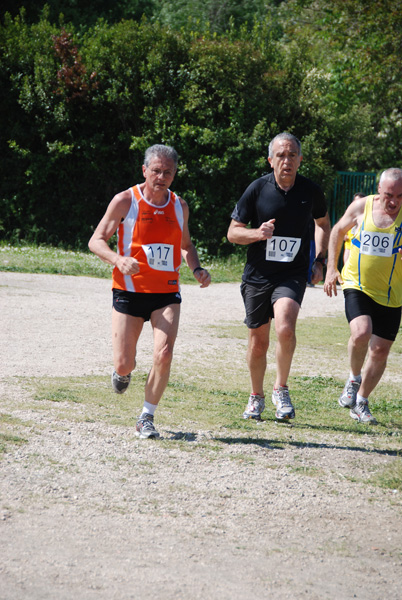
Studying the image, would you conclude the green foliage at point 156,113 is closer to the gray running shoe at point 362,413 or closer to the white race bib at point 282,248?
the gray running shoe at point 362,413

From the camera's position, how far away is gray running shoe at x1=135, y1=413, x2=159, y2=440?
5.49 m

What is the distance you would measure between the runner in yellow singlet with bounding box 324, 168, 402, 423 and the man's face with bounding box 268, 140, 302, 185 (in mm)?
766

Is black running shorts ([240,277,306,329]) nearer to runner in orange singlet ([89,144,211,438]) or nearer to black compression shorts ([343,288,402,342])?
black compression shorts ([343,288,402,342])

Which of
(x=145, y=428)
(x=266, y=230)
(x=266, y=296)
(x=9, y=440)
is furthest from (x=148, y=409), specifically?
(x=266, y=230)

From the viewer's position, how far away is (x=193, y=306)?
533 inches

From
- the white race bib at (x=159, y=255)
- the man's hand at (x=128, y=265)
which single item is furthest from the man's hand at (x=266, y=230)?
the man's hand at (x=128, y=265)

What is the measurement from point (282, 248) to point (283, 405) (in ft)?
3.85

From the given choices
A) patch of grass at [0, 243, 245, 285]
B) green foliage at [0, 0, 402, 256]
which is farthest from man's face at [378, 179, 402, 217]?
green foliage at [0, 0, 402, 256]

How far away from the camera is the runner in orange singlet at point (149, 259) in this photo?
18.4 ft

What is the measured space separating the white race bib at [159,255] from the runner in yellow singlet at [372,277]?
1545 millimetres

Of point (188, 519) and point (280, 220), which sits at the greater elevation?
point (280, 220)

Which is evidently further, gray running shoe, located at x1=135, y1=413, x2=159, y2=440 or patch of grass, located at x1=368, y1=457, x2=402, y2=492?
gray running shoe, located at x1=135, y1=413, x2=159, y2=440

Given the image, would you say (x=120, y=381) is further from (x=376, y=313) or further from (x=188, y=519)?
(x=376, y=313)

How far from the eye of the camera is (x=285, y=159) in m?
6.10
